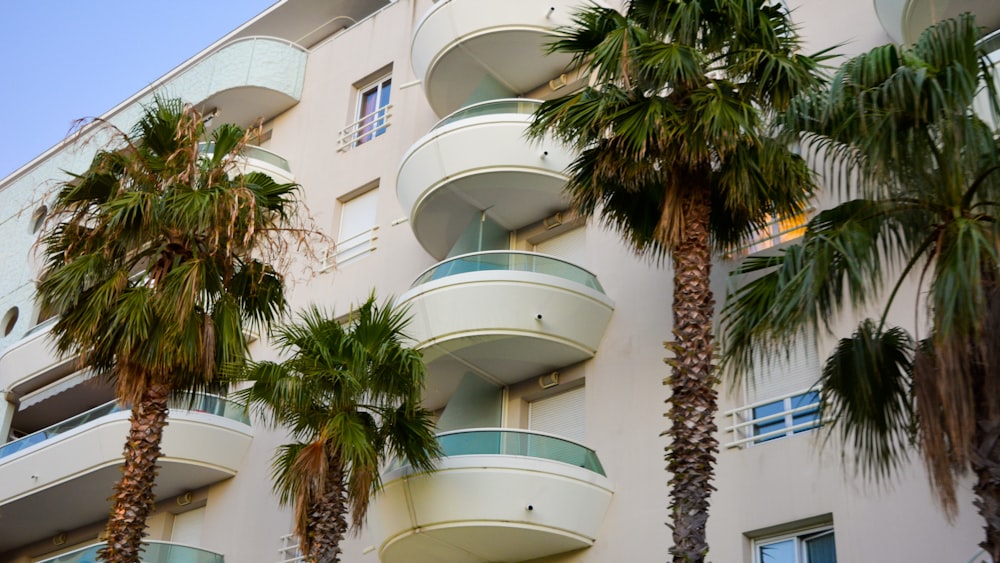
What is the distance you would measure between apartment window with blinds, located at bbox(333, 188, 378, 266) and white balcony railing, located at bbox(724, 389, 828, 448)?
409 inches

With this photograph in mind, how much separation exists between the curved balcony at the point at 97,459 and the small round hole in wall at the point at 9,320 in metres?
8.63

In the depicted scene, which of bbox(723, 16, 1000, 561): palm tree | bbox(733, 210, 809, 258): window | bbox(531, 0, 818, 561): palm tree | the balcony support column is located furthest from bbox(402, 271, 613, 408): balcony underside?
A: the balcony support column

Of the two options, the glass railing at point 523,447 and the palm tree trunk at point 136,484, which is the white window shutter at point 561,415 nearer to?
the glass railing at point 523,447

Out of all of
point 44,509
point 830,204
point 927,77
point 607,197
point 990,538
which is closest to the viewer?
point 990,538

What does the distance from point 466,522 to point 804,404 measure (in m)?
5.15

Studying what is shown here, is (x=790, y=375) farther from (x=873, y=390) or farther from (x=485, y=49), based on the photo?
(x=485, y=49)

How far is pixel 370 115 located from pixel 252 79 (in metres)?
3.85

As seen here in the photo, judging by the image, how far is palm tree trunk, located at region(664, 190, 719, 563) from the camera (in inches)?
540

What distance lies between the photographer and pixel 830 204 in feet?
60.7

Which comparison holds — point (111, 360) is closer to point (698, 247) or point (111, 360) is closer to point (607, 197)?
point (607, 197)

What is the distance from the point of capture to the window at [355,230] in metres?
26.7

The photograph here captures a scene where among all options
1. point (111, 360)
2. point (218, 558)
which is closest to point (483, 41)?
point (111, 360)

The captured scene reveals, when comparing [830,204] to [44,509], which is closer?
→ [830,204]

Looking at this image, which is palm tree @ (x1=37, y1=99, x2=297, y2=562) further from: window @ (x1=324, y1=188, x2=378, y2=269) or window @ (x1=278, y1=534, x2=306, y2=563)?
window @ (x1=324, y1=188, x2=378, y2=269)
